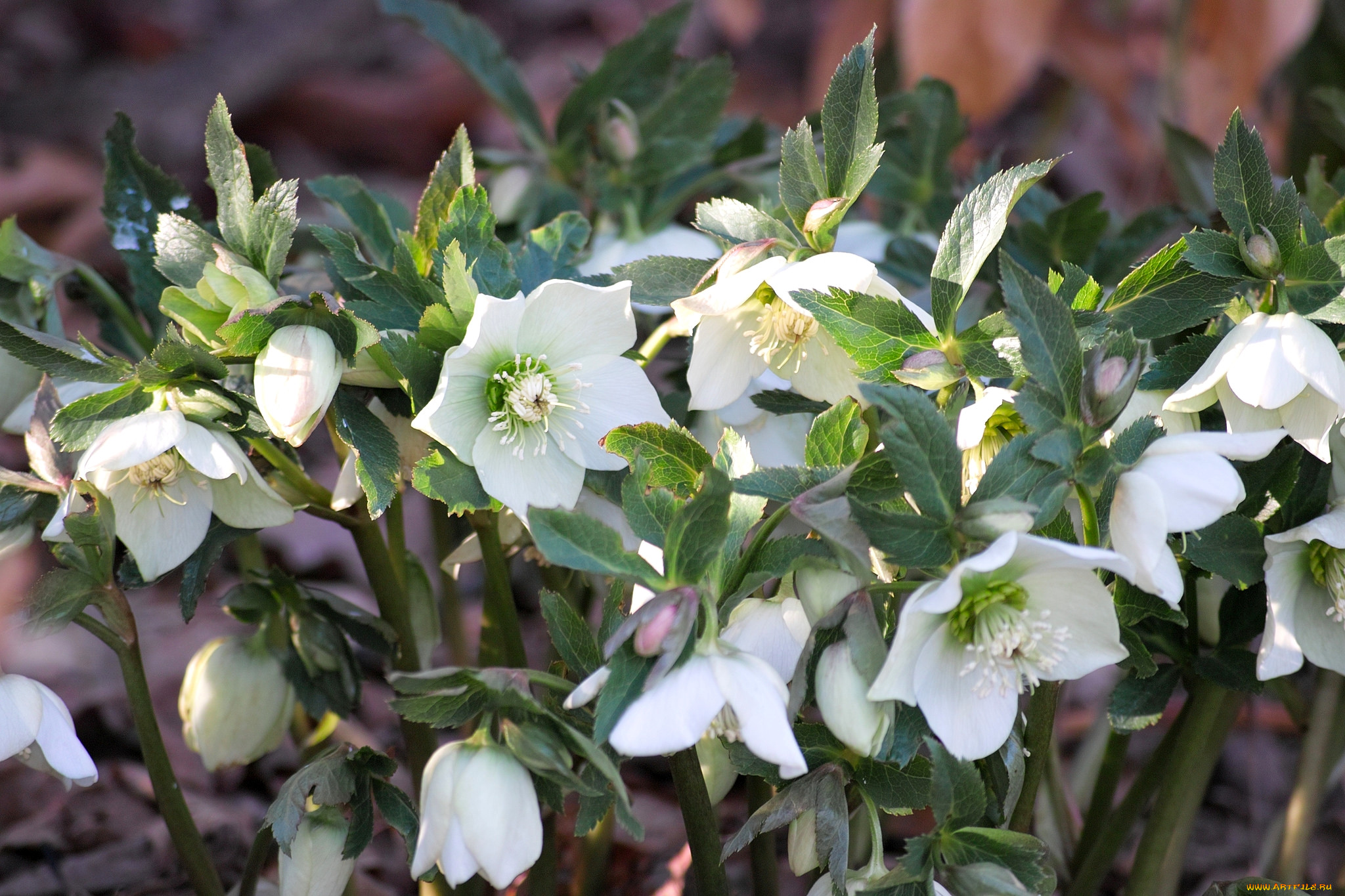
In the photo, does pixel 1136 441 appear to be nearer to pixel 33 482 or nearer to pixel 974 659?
pixel 974 659

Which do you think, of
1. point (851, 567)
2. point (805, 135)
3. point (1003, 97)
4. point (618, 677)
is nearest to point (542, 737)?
point (618, 677)

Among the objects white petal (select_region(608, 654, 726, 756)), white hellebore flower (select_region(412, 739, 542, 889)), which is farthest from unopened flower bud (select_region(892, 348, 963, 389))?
white hellebore flower (select_region(412, 739, 542, 889))

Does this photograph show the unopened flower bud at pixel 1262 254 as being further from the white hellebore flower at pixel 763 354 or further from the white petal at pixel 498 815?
the white petal at pixel 498 815

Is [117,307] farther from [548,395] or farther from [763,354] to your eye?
[763,354]

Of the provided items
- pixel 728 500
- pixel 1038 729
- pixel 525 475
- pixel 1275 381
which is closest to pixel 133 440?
pixel 525 475

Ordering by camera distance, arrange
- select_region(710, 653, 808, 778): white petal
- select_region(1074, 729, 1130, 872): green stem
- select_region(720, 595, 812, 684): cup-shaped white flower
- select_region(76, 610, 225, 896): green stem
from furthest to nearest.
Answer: select_region(1074, 729, 1130, 872): green stem → select_region(76, 610, 225, 896): green stem → select_region(720, 595, 812, 684): cup-shaped white flower → select_region(710, 653, 808, 778): white petal

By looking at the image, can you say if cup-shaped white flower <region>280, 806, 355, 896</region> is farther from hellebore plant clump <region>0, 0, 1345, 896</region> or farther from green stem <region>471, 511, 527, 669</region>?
green stem <region>471, 511, 527, 669</region>

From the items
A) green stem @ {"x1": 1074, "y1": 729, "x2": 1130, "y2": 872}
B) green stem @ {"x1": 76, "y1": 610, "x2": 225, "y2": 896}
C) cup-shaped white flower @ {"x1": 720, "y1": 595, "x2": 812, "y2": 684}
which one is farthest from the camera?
green stem @ {"x1": 1074, "y1": 729, "x2": 1130, "y2": 872}

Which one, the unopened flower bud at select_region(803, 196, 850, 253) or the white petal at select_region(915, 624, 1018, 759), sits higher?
the unopened flower bud at select_region(803, 196, 850, 253)
